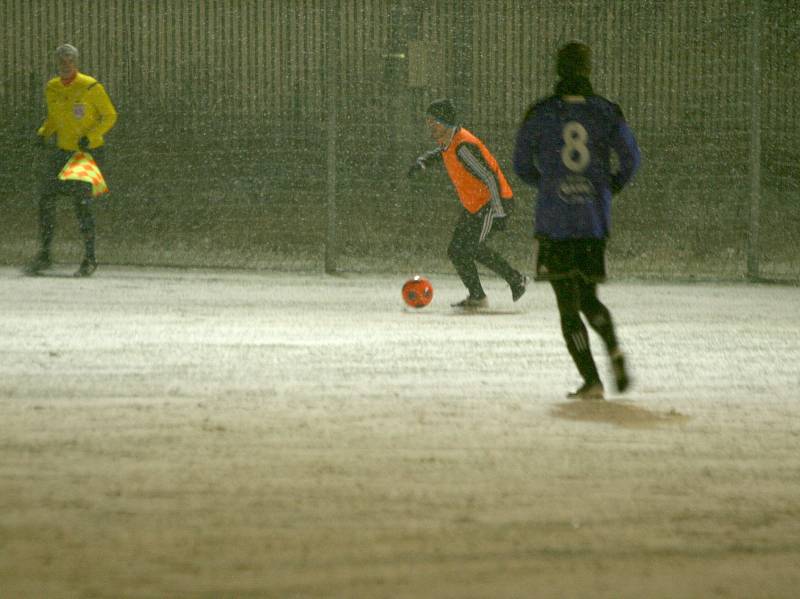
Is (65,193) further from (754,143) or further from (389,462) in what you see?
(389,462)

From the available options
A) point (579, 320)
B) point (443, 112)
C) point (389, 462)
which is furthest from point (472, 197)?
point (389, 462)

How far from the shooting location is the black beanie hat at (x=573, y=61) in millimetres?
7844

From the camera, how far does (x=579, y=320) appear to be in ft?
26.3

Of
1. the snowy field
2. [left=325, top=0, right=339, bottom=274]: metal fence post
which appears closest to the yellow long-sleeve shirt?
[left=325, top=0, right=339, bottom=274]: metal fence post

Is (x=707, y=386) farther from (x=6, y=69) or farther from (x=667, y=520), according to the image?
(x=6, y=69)

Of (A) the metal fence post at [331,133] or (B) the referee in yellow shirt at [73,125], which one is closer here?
(B) the referee in yellow shirt at [73,125]

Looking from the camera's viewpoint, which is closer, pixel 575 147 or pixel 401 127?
pixel 575 147

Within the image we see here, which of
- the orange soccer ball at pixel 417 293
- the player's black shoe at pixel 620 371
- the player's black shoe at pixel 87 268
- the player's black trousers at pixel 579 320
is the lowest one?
the player's black shoe at pixel 87 268

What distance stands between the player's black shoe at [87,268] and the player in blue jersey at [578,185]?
8.21 m

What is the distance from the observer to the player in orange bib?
1238 centimetres

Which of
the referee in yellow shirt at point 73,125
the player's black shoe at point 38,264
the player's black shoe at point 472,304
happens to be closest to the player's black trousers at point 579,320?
the player's black shoe at point 472,304

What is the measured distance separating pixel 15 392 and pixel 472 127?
12.4 meters

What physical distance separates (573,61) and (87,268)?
859 centimetres

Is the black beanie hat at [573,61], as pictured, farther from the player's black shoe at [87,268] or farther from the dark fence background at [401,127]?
the player's black shoe at [87,268]
